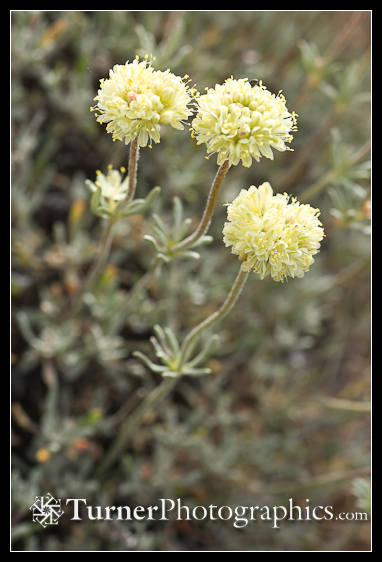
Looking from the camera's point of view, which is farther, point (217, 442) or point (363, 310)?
point (363, 310)

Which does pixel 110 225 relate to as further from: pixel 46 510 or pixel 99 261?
pixel 46 510

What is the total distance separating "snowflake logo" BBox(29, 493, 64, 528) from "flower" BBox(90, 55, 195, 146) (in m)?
2.07

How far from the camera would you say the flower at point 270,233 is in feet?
6.02

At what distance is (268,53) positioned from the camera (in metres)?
4.60

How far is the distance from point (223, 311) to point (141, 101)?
83 cm

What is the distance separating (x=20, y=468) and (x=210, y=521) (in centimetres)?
128

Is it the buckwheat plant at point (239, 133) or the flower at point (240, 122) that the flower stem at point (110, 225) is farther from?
the flower at point (240, 122)

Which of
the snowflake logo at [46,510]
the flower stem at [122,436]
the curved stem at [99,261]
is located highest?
the curved stem at [99,261]

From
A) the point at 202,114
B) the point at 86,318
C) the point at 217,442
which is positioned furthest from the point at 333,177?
the point at 217,442

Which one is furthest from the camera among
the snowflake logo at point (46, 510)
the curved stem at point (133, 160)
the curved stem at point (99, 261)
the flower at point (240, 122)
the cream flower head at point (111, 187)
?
the snowflake logo at point (46, 510)

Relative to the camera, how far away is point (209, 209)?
199 cm

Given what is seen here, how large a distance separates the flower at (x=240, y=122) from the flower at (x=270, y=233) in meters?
0.15

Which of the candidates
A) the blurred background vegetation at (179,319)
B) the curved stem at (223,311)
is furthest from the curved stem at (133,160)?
the blurred background vegetation at (179,319)

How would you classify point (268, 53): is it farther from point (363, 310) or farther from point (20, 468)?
point (20, 468)
